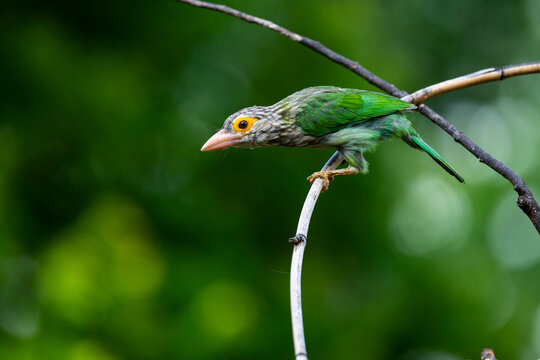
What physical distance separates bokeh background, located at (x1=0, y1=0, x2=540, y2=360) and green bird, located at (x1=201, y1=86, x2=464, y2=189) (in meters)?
3.25

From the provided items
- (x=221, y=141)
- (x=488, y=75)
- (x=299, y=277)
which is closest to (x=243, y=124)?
(x=221, y=141)

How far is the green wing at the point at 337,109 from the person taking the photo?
3473 mm

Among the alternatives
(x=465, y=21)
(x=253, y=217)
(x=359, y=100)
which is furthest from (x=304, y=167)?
(x=465, y=21)

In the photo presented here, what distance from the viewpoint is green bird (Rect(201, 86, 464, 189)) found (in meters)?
3.39

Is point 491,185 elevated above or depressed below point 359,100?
below

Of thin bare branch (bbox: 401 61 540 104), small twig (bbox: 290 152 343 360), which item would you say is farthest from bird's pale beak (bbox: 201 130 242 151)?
thin bare branch (bbox: 401 61 540 104)

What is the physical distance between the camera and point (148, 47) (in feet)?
24.7

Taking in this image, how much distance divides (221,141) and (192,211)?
3708mm

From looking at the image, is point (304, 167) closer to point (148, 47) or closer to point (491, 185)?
point (148, 47)

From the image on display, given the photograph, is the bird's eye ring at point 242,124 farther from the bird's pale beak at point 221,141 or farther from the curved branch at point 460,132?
the curved branch at point 460,132

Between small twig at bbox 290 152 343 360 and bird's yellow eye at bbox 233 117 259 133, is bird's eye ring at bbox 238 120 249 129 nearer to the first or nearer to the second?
bird's yellow eye at bbox 233 117 259 133

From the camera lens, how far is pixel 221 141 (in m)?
3.29

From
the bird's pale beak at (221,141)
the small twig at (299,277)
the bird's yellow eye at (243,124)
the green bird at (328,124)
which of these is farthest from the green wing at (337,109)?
the small twig at (299,277)

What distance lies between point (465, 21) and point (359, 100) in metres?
11.4
